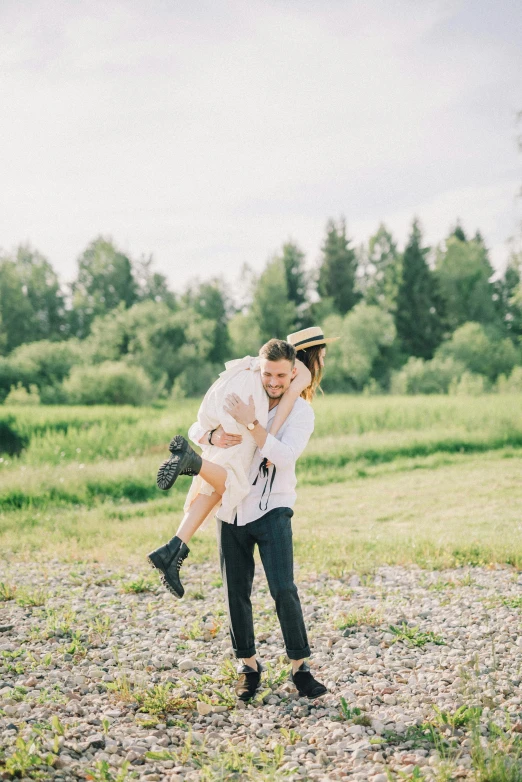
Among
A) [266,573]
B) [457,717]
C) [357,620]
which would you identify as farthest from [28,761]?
→ [357,620]

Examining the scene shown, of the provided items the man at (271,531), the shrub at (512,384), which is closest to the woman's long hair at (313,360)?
the man at (271,531)

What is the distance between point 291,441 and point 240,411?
0.42m

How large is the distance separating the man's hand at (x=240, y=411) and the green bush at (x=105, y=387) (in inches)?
1087

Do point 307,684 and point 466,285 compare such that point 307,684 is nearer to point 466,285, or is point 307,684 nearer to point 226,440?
point 226,440

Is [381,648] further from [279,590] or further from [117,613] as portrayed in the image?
[117,613]

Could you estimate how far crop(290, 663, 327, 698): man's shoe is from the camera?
454cm

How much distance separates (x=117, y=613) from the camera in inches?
255

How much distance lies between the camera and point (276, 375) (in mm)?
4430

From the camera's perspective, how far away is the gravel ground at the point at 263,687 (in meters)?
3.79

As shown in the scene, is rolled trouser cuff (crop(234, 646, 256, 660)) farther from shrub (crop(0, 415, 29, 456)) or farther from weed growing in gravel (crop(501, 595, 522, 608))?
shrub (crop(0, 415, 29, 456))

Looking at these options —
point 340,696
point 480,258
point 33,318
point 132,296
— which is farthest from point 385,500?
point 480,258

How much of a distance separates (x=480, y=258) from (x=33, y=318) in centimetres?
3611

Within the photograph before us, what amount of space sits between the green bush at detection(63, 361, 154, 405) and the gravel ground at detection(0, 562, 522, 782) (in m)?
24.3

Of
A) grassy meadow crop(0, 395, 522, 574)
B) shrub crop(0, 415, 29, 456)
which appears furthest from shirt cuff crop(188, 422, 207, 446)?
shrub crop(0, 415, 29, 456)
